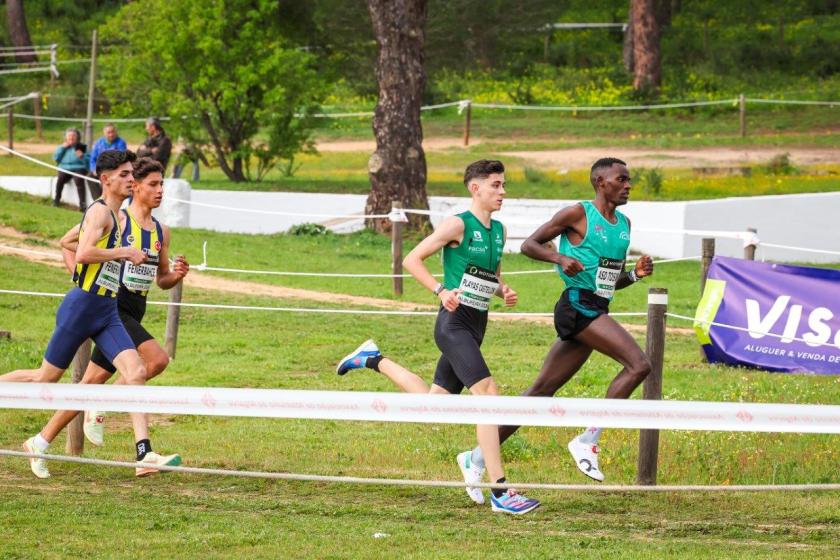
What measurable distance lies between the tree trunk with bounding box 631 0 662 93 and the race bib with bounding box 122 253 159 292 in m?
31.6

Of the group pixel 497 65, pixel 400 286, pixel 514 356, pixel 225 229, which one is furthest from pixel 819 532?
pixel 497 65

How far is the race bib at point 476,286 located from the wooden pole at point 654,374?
1.01m

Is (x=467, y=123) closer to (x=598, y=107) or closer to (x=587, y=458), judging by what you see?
(x=598, y=107)

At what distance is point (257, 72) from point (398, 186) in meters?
4.56

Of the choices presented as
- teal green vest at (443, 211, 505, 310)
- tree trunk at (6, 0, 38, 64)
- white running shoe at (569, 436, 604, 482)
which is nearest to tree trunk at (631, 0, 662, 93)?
tree trunk at (6, 0, 38, 64)

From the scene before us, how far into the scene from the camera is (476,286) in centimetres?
823

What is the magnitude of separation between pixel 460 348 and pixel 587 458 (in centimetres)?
113

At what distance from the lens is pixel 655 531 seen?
7.69 metres

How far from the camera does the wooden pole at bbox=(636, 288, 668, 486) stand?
8.60 meters

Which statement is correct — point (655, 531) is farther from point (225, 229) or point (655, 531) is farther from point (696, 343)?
point (225, 229)

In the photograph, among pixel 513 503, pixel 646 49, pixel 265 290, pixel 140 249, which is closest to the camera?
pixel 513 503

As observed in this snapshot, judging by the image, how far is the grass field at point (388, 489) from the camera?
7.25m

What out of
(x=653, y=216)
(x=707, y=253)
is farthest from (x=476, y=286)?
(x=653, y=216)

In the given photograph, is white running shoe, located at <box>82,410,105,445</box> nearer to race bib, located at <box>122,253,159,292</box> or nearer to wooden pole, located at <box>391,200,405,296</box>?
race bib, located at <box>122,253,159,292</box>
